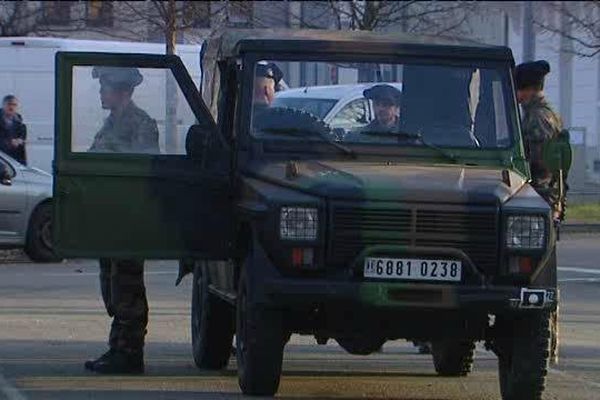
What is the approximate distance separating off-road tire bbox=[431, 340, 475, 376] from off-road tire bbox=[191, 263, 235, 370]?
4.61ft

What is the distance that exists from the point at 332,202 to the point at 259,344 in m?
0.91

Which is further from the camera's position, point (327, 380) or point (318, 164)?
point (327, 380)

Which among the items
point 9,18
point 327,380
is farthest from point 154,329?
point 9,18

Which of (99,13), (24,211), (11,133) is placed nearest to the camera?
(24,211)

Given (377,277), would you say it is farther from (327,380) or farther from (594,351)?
(594,351)

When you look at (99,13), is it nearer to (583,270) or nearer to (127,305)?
(583,270)

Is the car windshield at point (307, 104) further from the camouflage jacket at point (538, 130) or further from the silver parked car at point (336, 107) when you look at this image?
the camouflage jacket at point (538, 130)

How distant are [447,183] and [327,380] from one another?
216 centimetres

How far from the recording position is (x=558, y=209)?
36.8 feet

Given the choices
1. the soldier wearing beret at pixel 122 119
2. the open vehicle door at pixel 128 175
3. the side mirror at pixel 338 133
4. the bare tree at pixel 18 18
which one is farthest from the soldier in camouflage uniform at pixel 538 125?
the bare tree at pixel 18 18

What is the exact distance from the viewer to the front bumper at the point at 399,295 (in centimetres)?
905

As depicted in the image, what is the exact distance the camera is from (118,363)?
10.9 metres

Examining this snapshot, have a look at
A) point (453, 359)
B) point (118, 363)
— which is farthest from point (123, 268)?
point (453, 359)

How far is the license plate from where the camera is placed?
9.11 meters
